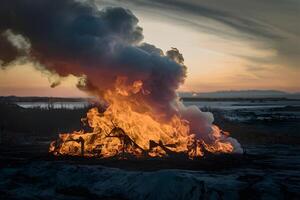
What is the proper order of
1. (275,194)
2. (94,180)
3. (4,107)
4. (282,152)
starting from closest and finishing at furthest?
(275,194) < (94,180) < (282,152) < (4,107)

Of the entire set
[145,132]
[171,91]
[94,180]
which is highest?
[171,91]

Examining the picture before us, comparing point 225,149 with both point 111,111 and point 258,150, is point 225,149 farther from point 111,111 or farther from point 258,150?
point 111,111

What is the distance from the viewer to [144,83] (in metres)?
31.5

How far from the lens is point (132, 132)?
31844 mm

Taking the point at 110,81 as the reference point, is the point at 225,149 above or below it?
below

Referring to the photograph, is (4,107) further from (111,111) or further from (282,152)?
(282,152)

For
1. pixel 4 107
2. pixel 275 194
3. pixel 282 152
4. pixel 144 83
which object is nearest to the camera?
pixel 275 194

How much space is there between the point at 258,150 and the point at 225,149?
590 centimetres

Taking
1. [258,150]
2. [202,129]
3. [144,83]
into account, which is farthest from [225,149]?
[144,83]

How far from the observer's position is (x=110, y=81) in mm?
31797

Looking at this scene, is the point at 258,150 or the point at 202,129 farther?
the point at 258,150

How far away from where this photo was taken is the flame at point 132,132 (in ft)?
102

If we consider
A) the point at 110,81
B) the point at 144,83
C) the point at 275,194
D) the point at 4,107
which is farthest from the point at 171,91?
the point at 4,107

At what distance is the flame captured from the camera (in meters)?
31.1
